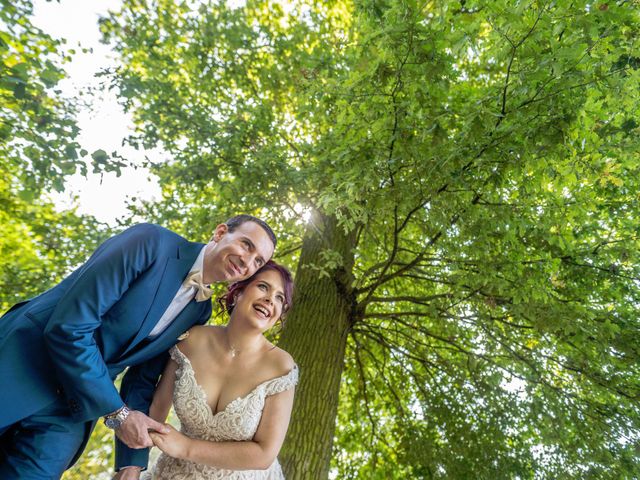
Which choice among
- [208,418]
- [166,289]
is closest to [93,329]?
[166,289]

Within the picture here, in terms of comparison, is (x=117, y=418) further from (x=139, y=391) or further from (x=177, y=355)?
(x=177, y=355)

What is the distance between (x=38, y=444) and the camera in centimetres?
162

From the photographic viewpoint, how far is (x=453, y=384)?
5.65 meters

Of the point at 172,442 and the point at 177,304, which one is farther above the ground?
the point at 177,304

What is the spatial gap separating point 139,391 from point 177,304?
51cm

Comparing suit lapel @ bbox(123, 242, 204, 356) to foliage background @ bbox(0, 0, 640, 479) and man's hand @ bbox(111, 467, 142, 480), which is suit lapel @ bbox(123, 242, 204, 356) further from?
foliage background @ bbox(0, 0, 640, 479)

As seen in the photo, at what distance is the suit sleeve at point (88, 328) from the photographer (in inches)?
60.4

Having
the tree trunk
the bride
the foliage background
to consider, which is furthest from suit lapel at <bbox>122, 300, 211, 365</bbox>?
the tree trunk

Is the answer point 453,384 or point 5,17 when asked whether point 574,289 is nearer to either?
point 453,384

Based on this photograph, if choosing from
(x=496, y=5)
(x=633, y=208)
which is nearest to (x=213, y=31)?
(x=496, y=5)

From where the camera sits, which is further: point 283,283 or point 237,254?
point 283,283

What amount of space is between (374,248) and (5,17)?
4.02 m

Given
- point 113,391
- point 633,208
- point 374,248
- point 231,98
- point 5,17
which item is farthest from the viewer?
point 231,98

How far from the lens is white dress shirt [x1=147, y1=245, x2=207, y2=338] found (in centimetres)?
201
